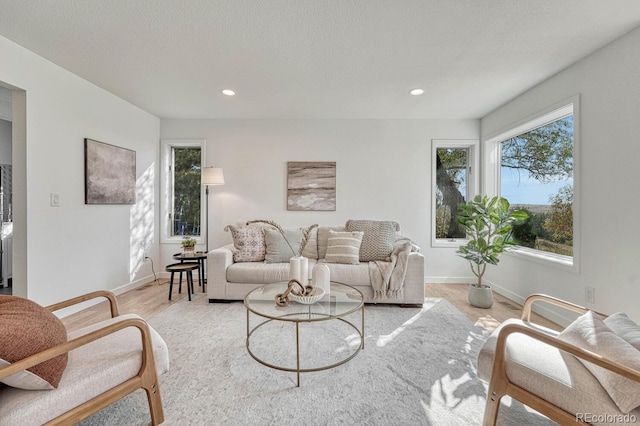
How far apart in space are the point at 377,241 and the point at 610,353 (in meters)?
2.26

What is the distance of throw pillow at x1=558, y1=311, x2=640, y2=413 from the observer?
0.98 m

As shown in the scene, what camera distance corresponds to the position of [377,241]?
129 inches

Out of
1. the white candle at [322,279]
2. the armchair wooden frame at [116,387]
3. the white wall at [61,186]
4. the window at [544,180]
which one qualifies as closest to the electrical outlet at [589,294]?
the window at [544,180]

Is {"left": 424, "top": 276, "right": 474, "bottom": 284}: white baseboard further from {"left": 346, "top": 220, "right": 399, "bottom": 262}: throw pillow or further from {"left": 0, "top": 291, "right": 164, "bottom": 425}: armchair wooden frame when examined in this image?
{"left": 0, "top": 291, "right": 164, "bottom": 425}: armchair wooden frame

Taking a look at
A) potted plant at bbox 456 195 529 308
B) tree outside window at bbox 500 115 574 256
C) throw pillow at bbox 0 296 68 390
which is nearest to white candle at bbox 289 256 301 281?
throw pillow at bbox 0 296 68 390

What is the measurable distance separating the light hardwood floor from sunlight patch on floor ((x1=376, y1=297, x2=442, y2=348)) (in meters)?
0.22

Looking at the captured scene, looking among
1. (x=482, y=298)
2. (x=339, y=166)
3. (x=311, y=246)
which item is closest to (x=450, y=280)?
(x=482, y=298)

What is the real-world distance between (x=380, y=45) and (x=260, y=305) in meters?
2.28

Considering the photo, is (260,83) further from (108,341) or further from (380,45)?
(108,341)

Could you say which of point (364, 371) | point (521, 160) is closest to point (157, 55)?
point (364, 371)

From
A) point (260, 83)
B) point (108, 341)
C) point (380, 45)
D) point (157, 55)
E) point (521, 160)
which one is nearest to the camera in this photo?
point (108, 341)

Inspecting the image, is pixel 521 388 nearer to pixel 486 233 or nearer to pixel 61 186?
pixel 486 233

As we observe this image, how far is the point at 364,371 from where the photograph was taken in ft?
5.90

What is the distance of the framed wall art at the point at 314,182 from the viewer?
13.3ft
